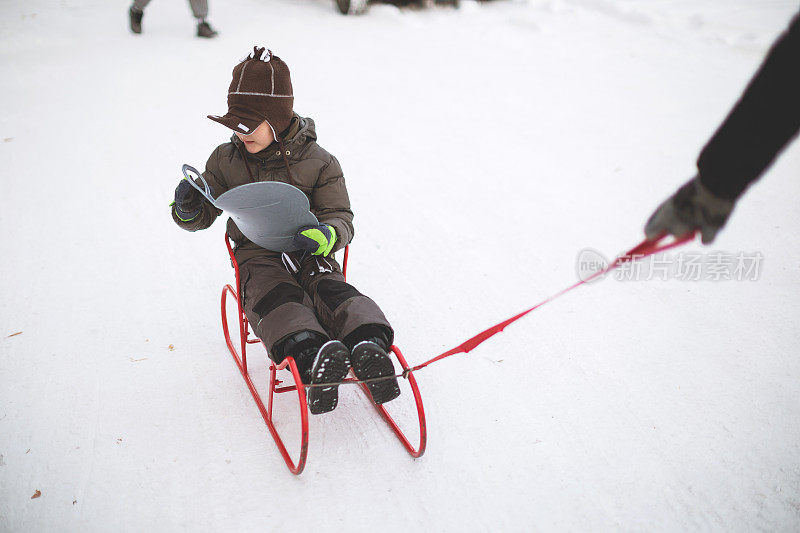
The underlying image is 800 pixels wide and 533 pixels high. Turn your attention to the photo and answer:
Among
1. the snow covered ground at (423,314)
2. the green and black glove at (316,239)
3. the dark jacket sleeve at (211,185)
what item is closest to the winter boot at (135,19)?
the snow covered ground at (423,314)

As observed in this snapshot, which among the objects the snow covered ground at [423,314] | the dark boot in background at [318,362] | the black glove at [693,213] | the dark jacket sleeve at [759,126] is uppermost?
the dark jacket sleeve at [759,126]

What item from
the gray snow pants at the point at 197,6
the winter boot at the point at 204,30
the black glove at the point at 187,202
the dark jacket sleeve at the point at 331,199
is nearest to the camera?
the black glove at the point at 187,202

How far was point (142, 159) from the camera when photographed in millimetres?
3506

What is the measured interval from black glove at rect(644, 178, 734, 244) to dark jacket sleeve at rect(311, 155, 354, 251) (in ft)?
3.43

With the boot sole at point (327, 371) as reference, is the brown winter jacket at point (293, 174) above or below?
above

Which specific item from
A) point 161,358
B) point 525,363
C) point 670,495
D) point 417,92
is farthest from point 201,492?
point 417,92

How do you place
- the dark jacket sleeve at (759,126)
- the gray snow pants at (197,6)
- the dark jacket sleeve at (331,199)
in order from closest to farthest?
1. the dark jacket sleeve at (759,126)
2. the dark jacket sleeve at (331,199)
3. the gray snow pants at (197,6)

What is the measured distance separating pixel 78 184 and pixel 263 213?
2341 mm

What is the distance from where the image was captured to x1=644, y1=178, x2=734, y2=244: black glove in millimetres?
1149

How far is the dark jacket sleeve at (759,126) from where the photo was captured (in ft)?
3.25

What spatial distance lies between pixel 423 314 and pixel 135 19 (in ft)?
15.6

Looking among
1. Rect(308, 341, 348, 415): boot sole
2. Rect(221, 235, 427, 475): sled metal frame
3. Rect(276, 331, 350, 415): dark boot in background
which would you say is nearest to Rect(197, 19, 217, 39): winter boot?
Rect(221, 235, 427, 475): sled metal frame

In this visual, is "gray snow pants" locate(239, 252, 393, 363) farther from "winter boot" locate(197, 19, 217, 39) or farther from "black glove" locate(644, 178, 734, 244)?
"winter boot" locate(197, 19, 217, 39)

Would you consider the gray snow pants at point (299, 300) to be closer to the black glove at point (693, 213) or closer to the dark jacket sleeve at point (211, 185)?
the dark jacket sleeve at point (211, 185)
